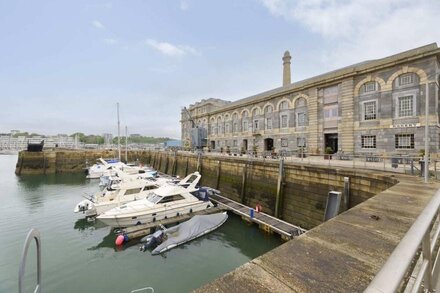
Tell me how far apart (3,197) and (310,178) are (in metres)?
28.6

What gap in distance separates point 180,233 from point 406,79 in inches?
842

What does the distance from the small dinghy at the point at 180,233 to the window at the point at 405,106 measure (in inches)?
699

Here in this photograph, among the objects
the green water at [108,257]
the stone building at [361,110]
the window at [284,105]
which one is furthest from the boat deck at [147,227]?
the window at [284,105]

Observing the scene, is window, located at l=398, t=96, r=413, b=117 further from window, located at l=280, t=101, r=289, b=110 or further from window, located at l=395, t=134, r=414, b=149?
window, located at l=280, t=101, r=289, b=110

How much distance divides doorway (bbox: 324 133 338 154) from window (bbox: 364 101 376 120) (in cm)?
377

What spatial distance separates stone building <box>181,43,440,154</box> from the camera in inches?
683

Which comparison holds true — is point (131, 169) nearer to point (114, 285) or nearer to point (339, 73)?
point (114, 285)

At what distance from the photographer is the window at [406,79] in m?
18.0

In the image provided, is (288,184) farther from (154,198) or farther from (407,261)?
(407,261)

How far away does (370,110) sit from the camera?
2042 cm

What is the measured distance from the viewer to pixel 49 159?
40.3 meters

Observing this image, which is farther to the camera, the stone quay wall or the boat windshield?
the boat windshield

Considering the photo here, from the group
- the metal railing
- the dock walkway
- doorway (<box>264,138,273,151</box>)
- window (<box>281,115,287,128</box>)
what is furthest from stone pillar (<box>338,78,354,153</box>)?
the metal railing

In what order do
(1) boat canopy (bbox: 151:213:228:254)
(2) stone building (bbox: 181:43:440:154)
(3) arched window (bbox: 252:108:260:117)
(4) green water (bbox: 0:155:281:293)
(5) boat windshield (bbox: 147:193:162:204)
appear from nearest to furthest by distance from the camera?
(4) green water (bbox: 0:155:281:293)
(1) boat canopy (bbox: 151:213:228:254)
(5) boat windshield (bbox: 147:193:162:204)
(2) stone building (bbox: 181:43:440:154)
(3) arched window (bbox: 252:108:260:117)
